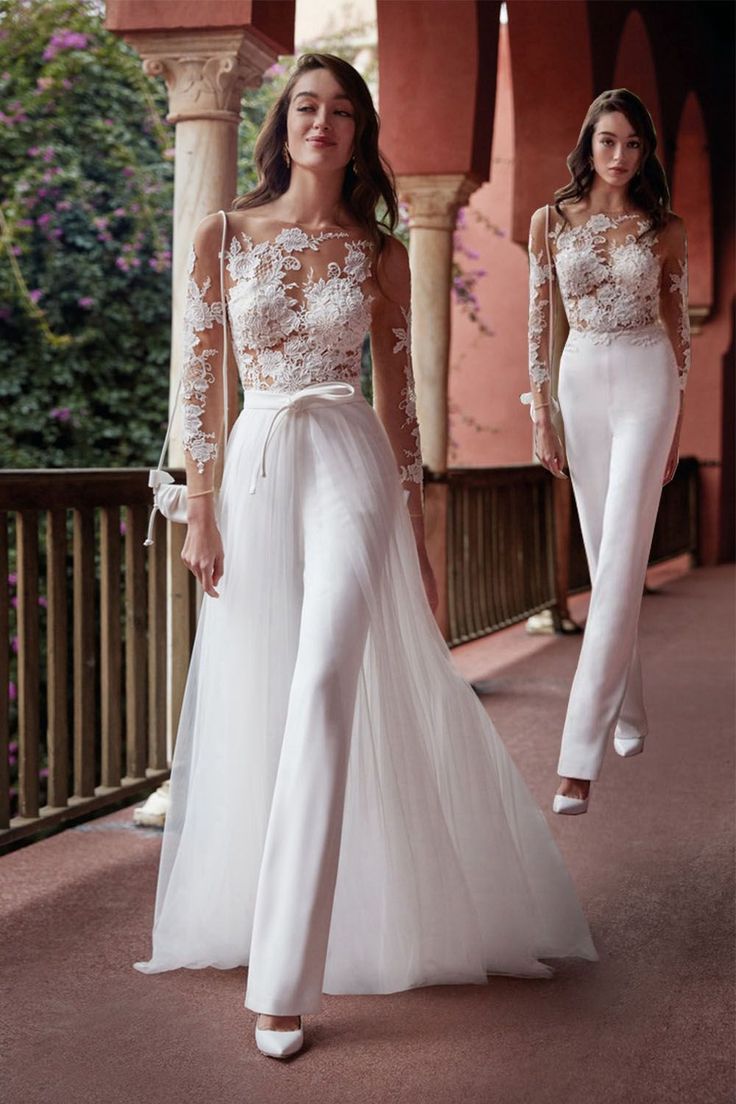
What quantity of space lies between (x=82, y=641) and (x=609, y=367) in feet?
5.76

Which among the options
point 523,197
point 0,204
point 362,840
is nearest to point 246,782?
point 362,840

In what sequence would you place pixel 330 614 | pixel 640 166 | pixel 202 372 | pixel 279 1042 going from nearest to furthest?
pixel 279 1042
pixel 330 614
pixel 202 372
pixel 640 166

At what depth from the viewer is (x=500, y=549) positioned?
873 centimetres

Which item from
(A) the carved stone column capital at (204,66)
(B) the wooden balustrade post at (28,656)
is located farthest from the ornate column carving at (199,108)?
(B) the wooden balustrade post at (28,656)

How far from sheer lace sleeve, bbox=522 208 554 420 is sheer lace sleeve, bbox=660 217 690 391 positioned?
0.33 metres

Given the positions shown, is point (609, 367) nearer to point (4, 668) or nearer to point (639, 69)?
point (4, 668)

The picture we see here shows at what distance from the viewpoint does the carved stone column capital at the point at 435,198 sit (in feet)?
23.7

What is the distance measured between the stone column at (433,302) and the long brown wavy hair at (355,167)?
402cm

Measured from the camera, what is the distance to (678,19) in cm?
1243

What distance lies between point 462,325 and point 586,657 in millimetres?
10569

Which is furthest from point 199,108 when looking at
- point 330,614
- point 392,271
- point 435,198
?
point 435,198

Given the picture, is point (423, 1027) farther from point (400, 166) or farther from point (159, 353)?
point (159, 353)

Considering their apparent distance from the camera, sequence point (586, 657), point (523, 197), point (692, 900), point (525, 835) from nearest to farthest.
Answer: point (525, 835) < point (692, 900) < point (586, 657) < point (523, 197)

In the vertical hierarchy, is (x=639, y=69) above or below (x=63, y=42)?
above
